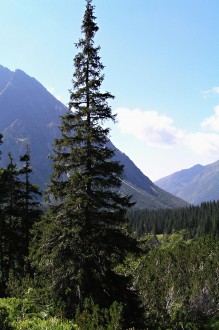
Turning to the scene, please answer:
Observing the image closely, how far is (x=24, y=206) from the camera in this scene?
29.3 meters

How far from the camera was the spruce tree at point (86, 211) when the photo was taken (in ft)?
49.9

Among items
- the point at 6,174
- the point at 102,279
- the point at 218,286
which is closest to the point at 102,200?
the point at 102,279

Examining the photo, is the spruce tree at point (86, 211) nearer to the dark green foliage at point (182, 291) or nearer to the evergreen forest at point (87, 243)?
the evergreen forest at point (87, 243)

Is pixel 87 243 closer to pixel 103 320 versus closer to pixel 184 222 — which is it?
pixel 103 320

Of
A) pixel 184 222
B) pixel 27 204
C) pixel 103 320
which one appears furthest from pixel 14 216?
pixel 184 222

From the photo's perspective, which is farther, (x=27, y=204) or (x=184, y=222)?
(x=184, y=222)

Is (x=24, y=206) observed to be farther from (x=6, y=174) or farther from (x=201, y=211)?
(x=201, y=211)

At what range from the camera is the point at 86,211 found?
15.8 m

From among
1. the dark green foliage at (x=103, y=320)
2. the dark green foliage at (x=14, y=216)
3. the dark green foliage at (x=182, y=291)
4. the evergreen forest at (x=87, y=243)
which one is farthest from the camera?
the dark green foliage at (x=14, y=216)

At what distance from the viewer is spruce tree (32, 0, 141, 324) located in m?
15.2

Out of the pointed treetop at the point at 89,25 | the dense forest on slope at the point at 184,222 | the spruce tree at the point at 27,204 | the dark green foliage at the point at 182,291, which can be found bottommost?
the dense forest on slope at the point at 184,222

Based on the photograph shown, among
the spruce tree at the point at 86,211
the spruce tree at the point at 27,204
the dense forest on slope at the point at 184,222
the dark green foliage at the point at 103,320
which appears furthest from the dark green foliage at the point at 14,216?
the dense forest on slope at the point at 184,222

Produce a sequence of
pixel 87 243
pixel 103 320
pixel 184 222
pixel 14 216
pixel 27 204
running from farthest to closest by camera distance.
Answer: pixel 184 222 → pixel 27 204 → pixel 14 216 → pixel 87 243 → pixel 103 320

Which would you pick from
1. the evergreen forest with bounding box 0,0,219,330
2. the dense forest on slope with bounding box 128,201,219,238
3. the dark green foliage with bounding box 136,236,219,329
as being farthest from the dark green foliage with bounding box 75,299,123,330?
the dense forest on slope with bounding box 128,201,219,238
